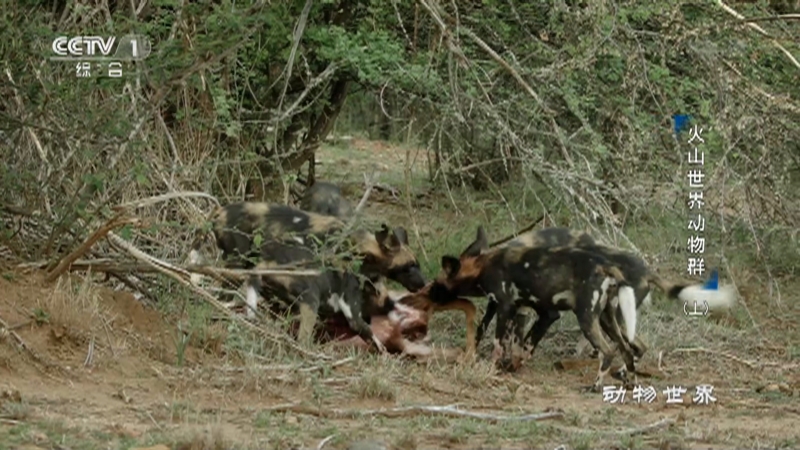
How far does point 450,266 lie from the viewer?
826 cm

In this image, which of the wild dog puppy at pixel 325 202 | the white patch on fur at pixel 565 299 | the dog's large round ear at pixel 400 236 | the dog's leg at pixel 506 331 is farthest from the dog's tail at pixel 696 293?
the wild dog puppy at pixel 325 202

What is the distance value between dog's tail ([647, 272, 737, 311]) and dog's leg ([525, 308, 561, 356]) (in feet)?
1.81

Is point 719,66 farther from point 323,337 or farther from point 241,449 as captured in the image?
point 241,449

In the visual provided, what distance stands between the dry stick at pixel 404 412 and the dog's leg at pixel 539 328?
1.66 m

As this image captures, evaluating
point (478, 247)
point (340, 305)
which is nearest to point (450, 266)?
point (478, 247)

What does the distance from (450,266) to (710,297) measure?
1.42 meters

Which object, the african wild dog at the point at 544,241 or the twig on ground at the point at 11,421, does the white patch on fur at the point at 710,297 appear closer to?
the african wild dog at the point at 544,241

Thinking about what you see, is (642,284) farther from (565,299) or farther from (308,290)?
(308,290)

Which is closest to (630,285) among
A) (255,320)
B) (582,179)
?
(582,179)

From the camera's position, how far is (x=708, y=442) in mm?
6180

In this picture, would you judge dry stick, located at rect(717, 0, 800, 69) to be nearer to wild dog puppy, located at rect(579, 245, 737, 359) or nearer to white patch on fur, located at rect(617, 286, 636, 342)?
wild dog puppy, located at rect(579, 245, 737, 359)

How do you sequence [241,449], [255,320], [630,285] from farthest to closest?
[630,285]
[255,320]
[241,449]

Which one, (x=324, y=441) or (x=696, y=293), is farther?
(x=696, y=293)

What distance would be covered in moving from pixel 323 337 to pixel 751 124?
2.66 m
